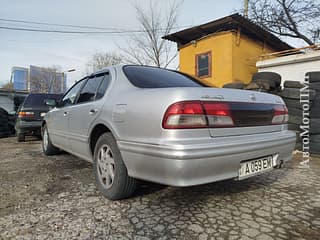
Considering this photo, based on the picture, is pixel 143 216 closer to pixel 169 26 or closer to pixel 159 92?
pixel 159 92

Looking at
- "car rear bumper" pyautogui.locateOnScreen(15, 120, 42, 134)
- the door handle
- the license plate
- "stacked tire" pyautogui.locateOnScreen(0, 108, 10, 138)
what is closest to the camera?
the license plate

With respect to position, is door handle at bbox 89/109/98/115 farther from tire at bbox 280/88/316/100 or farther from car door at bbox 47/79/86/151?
tire at bbox 280/88/316/100

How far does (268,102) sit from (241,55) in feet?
32.3

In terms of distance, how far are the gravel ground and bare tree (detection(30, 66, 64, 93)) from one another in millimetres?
38642

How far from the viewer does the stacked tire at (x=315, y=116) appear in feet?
15.5

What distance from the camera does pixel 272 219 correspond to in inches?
80.4

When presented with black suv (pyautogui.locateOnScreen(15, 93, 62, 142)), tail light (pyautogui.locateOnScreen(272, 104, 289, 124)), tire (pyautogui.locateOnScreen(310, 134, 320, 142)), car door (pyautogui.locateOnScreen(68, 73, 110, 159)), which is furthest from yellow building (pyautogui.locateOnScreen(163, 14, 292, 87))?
car door (pyautogui.locateOnScreen(68, 73, 110, 159))

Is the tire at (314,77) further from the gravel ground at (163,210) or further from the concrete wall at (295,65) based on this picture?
the concrete wall at (295,65)

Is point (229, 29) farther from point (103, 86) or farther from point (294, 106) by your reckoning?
point (103, 86)

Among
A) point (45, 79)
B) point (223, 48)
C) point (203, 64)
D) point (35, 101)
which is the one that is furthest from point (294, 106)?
point (45, 79)

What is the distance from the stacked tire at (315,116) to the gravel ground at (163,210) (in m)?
1.68

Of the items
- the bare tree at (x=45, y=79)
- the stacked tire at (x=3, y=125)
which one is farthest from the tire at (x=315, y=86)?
the bare tree at (x=45, y=79)

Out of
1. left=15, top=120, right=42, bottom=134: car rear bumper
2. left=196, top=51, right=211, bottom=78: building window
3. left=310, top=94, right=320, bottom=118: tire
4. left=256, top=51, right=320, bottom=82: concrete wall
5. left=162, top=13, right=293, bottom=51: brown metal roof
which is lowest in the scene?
left=15, top=120, right=42, bottom=134: car rear bumper

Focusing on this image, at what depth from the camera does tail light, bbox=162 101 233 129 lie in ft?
5.89
